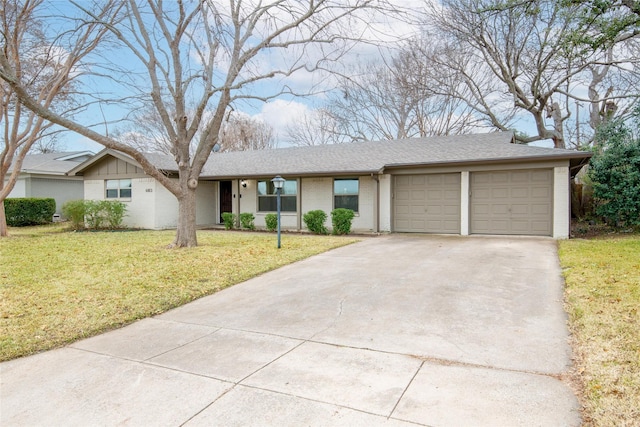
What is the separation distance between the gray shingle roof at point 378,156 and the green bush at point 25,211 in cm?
823

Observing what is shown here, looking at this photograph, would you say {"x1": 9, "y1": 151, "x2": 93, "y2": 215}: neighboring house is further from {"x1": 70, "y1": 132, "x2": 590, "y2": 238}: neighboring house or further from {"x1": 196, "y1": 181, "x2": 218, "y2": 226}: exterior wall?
{"x1": 196, "y1": 181, "x2": 218, "y2": 226}: exterior wall

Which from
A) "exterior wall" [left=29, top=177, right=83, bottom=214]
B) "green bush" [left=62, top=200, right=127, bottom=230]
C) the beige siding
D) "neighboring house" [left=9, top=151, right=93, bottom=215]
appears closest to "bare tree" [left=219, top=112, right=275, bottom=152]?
"neighboring house" [left=9, top=151, right=93, bottom=215]

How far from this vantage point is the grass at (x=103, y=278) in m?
4.54

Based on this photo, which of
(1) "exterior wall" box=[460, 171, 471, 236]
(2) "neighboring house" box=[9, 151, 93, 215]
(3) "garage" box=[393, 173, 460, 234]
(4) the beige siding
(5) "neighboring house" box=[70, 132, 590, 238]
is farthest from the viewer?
(2) "neighboring house" box=[9, 151, 93, 215]

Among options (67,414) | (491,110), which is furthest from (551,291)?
(491,110)

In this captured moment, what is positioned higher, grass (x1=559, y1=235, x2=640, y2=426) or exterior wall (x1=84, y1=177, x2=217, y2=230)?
exterior wall (x1=84, y1=177, x2=217, y2=230)

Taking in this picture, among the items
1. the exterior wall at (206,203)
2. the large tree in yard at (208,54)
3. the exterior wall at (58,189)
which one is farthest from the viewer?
the exterior wall at (58,189)

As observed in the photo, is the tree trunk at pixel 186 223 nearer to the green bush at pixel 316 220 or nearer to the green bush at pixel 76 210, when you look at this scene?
the green bush at pixel 316 220

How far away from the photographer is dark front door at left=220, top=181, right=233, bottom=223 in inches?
715

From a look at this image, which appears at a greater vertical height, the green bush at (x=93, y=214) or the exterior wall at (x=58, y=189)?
the exterior wall at (x=58, y=189)

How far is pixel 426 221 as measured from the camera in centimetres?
1357

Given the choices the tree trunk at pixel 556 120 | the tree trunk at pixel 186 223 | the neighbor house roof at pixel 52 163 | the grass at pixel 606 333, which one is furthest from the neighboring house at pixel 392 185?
the tree trunk at pixel 556 120

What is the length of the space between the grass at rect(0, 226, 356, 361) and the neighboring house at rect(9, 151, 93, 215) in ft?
33.3

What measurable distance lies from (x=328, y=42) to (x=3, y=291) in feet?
26.7
